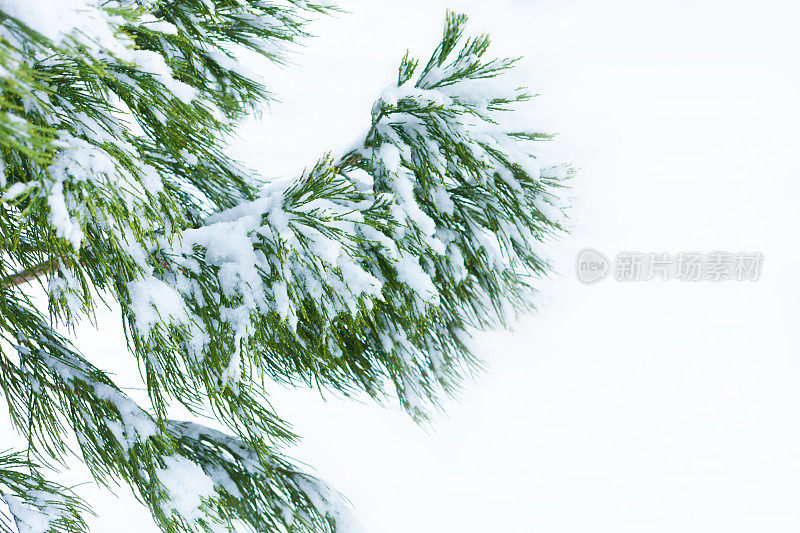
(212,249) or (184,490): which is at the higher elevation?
(212,249)

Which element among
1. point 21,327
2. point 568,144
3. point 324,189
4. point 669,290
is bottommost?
point 21,327

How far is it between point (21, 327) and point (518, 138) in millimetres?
648

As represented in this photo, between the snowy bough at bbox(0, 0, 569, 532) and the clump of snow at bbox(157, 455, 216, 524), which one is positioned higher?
the snowy bough at bbox(0, 0, 569, 532)

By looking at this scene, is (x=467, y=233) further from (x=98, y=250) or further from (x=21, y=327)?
(x=21, y=327)

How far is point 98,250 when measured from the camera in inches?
19.9

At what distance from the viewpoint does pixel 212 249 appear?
1.91 ft

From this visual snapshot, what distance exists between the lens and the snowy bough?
1.50ft

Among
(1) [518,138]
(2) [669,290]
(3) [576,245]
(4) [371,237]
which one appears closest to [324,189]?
(4) [371,237]

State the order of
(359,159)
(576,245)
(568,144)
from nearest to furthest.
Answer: (359,159)
(576,245)
(568,144)

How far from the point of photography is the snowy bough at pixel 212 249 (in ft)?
1.50

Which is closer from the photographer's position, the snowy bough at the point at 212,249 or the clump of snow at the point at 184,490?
the snowy bough at the point at 212,249

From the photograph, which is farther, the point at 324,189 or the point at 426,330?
the point at 426,330

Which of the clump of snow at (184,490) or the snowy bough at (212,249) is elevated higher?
the snowy bough at (212,249)

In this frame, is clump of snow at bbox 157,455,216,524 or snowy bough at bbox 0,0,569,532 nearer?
snowy bough at bbox 0,0,569,532
